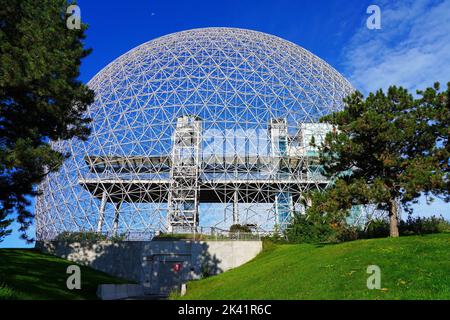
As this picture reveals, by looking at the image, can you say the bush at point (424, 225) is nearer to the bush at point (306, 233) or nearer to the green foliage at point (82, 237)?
the bush at point (306, 233)

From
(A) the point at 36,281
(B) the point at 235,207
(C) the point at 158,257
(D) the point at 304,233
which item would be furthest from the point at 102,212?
(A) the point at 36,281

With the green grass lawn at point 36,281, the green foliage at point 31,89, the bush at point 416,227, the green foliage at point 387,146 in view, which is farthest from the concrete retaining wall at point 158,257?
the green foliage at point 31,89

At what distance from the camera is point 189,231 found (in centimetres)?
2794

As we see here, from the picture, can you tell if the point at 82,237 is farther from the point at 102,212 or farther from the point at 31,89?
the point at 31,89

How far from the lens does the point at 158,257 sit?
2447 centimetres

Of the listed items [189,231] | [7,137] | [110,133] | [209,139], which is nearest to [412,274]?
[7,137]

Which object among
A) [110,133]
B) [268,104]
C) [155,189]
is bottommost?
[155,189]

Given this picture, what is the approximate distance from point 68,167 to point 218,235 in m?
19.9

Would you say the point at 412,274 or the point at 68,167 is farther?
the point at 68,167

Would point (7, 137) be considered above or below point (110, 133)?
below

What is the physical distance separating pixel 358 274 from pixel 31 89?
1227 cm

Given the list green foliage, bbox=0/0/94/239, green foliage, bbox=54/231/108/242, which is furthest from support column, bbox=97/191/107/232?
green foliage, bbox=0/0/94/239
